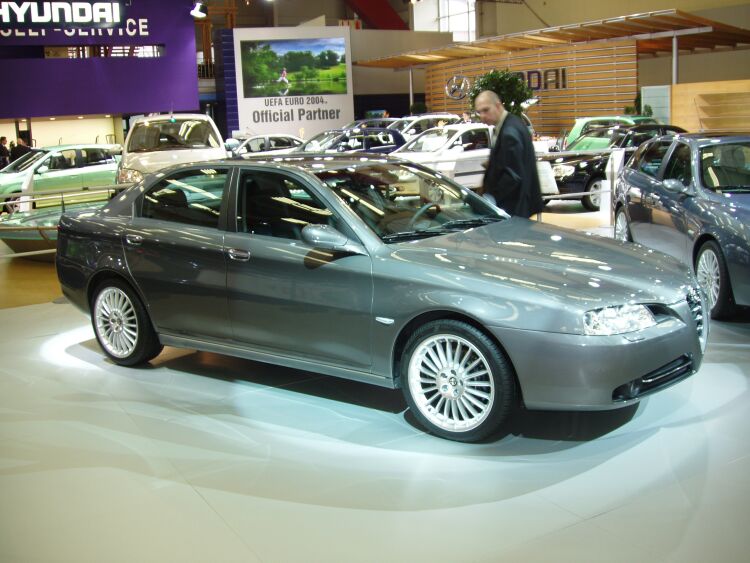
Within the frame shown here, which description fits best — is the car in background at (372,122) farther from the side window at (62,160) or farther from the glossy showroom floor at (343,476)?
the glossy showroom floor at (343,476)

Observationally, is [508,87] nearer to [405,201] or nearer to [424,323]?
[405,201]

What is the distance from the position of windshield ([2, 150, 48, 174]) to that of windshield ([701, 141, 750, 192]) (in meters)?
12.7

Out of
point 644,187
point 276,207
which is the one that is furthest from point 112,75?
point 276,207

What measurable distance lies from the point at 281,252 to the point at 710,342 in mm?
3190

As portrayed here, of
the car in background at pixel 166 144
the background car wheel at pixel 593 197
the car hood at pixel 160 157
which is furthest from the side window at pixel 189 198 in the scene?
the background car wheel at pixel 593 197

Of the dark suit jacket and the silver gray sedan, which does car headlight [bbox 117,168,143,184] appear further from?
the dark suit jacket

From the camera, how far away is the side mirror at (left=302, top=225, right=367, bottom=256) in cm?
471

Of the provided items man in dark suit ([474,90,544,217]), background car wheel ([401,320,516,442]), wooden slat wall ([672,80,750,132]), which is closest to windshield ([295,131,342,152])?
wooden slat wall ([672,80,750,132])

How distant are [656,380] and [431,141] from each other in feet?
41.7

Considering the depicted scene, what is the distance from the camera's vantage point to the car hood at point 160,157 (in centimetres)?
1360

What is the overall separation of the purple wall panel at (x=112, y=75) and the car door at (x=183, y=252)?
60.5ft

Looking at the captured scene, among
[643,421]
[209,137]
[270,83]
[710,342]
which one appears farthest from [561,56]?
[643,421]

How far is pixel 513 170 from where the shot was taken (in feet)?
20.6

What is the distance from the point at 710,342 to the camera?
6.11m
